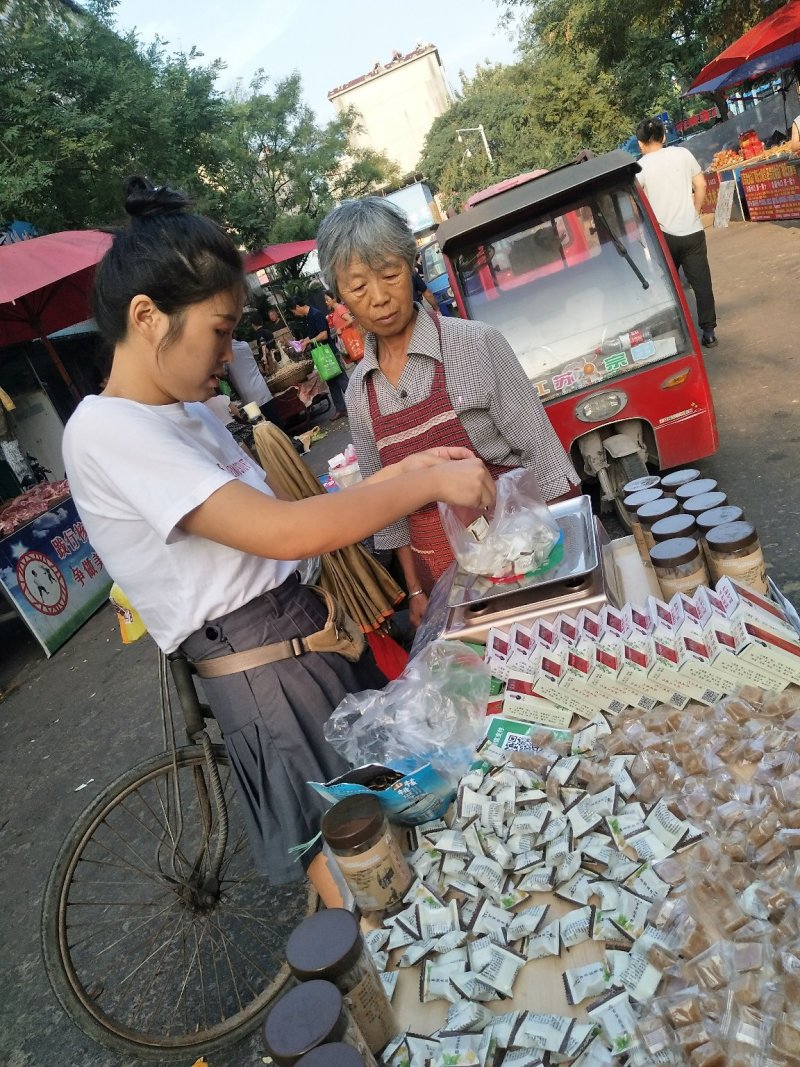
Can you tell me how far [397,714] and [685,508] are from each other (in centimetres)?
92

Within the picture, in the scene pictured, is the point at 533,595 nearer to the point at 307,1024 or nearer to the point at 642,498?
the point at 642,498

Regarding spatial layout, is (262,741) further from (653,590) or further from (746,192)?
(746,192)

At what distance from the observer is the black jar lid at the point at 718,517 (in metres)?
1.81

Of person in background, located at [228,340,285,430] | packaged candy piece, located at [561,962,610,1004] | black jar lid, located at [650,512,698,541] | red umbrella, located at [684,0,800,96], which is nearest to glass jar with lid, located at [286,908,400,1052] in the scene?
packaged candy piece, located at [561,962,610,1004]

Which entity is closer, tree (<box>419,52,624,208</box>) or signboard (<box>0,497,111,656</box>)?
signboard (<box>0,497,111,656</box>)

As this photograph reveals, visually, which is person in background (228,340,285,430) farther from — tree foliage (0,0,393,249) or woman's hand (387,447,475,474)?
woman's hand (387,447,475,474)

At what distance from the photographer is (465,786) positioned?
59.9 inches

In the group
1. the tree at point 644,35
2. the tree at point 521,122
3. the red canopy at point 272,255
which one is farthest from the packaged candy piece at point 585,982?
the tree at point 521,122

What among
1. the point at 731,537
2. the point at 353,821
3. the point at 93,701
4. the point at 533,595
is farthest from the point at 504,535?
the point at 93,701

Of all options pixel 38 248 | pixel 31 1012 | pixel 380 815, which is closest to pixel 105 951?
pixel 31 1012

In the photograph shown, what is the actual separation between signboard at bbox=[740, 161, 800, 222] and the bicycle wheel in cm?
1251

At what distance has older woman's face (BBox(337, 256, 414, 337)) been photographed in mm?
2256

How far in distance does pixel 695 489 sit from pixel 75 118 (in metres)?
11.7

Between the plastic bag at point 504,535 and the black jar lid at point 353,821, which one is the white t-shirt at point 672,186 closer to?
the plastic bag at point 504,535
